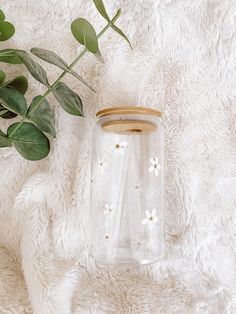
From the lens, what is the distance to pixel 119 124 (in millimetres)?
875

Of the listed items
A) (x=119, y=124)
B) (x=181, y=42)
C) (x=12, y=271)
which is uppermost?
(x=181, y=42)

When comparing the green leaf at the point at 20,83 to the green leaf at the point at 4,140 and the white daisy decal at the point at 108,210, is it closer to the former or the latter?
the green leaf at the point at 4,140

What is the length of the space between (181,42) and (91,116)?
244 mm

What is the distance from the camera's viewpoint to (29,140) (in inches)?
34.0

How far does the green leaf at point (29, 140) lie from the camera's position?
0.85 m

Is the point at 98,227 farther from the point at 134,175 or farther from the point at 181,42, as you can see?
the point at 181,42

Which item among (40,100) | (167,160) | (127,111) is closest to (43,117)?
(40,100)

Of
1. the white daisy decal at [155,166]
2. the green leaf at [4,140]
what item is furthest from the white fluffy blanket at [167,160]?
the green leaf at [4,140]

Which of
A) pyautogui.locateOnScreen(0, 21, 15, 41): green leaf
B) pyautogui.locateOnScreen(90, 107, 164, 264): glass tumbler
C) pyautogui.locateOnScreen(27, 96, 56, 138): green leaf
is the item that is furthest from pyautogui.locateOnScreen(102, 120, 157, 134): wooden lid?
pyautogui.locateOnScreen(0, 21, 15, 41): green leaf

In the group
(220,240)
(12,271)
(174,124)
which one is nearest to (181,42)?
(174,124)

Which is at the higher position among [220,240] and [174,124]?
[174,124]

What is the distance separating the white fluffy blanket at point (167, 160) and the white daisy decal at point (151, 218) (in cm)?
5

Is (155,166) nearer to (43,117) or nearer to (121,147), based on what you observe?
(121,147)

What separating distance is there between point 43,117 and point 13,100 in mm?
72
